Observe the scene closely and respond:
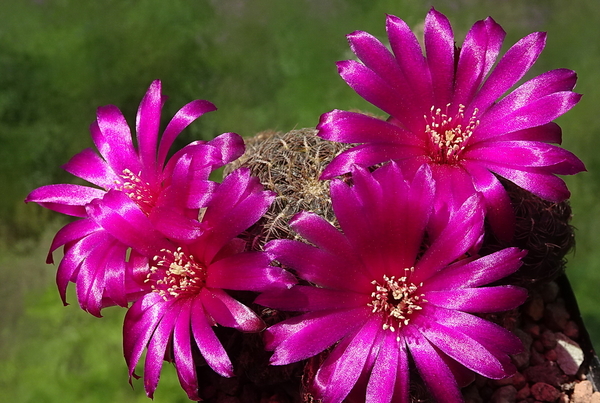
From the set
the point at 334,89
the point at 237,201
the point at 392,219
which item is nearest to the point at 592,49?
the point at 334,89

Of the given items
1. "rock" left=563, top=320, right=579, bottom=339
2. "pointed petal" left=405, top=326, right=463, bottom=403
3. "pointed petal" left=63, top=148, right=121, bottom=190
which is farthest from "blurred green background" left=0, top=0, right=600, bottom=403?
"pointed petal" left=405, top=326, right=463, bottom=403

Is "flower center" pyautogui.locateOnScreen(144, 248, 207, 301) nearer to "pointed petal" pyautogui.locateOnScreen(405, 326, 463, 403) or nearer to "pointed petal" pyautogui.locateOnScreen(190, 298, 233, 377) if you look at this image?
"pointed petal" pyautogui.locateOnScreen(190, 298, 233, 377)

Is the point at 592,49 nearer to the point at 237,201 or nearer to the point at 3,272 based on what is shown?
the point at 237,201

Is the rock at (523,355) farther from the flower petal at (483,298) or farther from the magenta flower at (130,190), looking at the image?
the magenta flower at (130,190)

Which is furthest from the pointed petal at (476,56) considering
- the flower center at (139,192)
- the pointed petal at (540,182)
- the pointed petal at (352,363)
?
the flower center at (139,192)

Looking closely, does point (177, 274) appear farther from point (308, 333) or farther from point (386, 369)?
point (386, 369)

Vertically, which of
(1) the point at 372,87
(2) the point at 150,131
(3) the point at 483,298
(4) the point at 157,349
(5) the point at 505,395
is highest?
(1) the point at 372,87

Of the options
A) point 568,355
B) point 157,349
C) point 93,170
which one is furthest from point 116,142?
point 568,355
